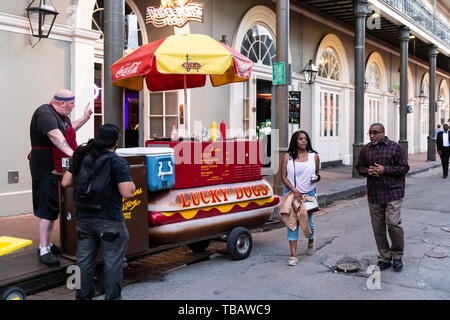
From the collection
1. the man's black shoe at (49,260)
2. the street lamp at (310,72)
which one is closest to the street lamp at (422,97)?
the street lamp at (310,72)

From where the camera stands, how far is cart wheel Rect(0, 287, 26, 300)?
3.90m

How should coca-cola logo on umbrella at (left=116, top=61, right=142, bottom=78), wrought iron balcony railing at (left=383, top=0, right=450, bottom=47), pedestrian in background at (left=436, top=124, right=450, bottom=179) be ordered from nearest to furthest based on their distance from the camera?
coca-cola logo on umbrella at (left=116, top=61, right=142, bottom=78) → pedestrian in background at (left=436, top=124, right=450, bottom=179) → wrought iron balcony railing at (left=383, top=0, right=450, bottom=47)

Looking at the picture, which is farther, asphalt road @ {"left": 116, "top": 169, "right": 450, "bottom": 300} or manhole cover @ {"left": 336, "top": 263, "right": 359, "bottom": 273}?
manhole cover @ {"left": 336, "top": 263, "right": 359, "bottom": 273}

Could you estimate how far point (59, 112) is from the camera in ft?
17.1

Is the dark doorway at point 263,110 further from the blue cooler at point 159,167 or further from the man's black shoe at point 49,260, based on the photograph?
the man's black shoe at point 49,260

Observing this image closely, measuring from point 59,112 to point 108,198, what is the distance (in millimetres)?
1843

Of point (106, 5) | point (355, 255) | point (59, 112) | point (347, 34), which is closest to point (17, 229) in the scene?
point (59, 112)

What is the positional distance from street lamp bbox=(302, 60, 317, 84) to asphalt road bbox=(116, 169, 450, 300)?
8.48 m

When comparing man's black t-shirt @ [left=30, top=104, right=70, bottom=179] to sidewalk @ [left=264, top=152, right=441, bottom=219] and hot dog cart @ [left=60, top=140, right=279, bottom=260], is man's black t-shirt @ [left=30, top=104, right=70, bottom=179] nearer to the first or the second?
hot dog cart @ [left=60, top=140, right=279, bottom=260]

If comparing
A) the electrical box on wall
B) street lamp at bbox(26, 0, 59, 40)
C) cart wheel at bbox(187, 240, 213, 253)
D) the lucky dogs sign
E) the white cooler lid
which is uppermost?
street lamp at bbox(26, 0, 59, 40)

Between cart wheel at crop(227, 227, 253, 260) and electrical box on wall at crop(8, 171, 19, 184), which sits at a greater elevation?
electrical box on wall at crop(8, 171, 19, 184)

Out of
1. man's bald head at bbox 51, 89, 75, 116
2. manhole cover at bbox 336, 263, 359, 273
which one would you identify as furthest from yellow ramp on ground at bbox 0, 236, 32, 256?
manhole cover at bbox 336, 263, 359, 273

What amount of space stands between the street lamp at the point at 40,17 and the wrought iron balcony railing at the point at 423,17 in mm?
12498

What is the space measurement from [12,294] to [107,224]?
1.06 m
